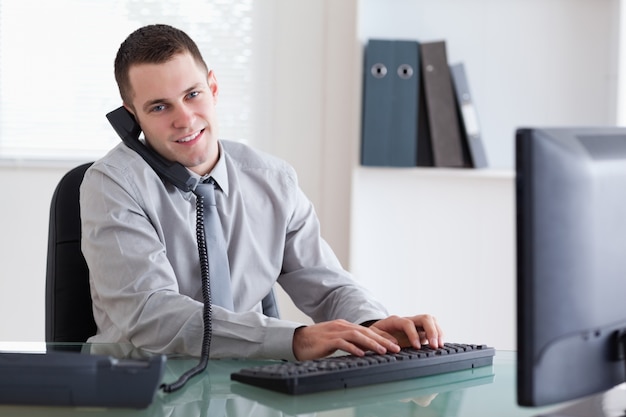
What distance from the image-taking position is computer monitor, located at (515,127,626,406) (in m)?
0.92

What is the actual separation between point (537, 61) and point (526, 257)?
2.35 meters

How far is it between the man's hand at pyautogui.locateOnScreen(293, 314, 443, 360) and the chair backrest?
534 mm

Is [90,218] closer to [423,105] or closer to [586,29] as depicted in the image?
[423,105]

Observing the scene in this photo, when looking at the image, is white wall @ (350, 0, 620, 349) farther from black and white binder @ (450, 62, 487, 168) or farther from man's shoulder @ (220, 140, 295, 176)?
man's shoulder @ (220, 140, 295, 176)

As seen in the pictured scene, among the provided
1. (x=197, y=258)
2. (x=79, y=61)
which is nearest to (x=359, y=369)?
(x=197, y=258)

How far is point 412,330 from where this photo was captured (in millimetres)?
1525

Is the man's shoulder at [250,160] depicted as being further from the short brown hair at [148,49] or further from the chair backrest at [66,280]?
the chair backrest at [66,280]

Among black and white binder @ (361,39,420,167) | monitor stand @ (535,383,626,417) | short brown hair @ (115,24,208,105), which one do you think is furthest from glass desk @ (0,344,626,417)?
black and white binder @ (361,39,420,167)

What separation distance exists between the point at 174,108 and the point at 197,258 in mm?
305

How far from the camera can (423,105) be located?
302cm

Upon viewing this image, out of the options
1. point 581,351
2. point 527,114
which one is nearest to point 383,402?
point 581,351

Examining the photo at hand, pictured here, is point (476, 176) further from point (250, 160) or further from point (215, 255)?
point (215, 255)

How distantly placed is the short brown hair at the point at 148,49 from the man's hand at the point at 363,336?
679 millimetres

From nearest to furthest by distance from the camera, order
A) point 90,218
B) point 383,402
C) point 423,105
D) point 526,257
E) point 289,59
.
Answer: point 526,257 < point 383,402 < point 90,218 < point 423,105 < point 289,59
